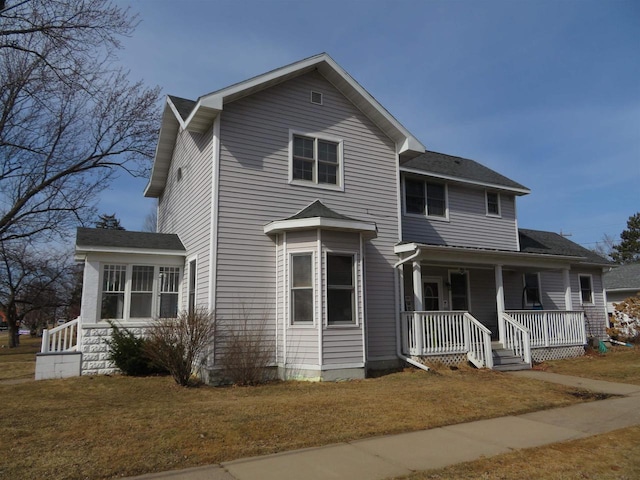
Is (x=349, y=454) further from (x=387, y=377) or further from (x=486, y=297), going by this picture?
(x=486, y=297)

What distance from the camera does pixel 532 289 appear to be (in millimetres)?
17719

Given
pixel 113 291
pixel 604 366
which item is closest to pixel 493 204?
pixel 604 366

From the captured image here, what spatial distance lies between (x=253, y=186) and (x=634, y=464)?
8.98 m

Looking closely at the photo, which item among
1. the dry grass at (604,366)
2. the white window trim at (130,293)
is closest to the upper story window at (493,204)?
the dry grass at (604,366)

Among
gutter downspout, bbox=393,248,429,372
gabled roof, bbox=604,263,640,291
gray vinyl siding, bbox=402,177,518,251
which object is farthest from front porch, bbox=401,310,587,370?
gabled roof, bbox=604,263,640,291

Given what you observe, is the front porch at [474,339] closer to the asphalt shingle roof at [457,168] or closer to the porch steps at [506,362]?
the porch steps at [506,362]

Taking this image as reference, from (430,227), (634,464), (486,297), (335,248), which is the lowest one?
(634,464)

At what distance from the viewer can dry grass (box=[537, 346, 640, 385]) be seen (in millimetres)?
11195

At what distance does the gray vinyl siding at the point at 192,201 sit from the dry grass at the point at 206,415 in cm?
290

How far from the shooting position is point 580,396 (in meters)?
8.86

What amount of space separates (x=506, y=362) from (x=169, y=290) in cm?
954

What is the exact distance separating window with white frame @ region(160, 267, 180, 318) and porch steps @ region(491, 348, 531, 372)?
886 cm

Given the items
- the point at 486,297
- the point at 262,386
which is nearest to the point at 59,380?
the point at 262,386

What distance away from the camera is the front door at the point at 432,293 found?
1559cm
